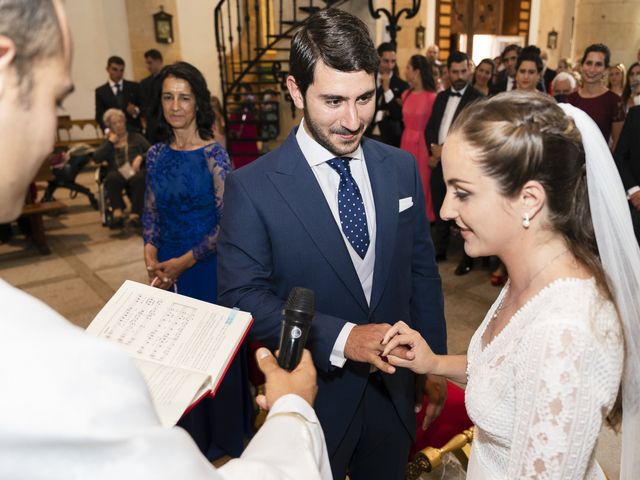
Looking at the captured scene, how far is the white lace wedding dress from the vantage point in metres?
1.02

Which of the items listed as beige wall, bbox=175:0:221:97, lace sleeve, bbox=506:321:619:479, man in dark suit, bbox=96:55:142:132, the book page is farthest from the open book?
beige wall, bbox=175:0:221:97

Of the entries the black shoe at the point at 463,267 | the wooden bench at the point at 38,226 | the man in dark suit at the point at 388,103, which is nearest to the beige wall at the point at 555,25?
the man in dark suit at the point at 388,103

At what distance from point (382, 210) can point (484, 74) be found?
14.6 ft

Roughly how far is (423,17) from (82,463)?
12569 millimetres

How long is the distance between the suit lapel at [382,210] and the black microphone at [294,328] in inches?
21.2

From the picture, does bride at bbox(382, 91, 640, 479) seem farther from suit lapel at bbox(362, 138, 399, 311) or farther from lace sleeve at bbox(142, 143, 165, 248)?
lace sleeve at bbox(142, 143, 165, 248)

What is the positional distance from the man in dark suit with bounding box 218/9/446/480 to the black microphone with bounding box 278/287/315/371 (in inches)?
14.4

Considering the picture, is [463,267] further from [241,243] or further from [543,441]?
[543,441]

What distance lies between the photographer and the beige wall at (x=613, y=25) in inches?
509

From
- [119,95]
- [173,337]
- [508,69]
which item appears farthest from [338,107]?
[119,95]

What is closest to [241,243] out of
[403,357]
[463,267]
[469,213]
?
[403,357]

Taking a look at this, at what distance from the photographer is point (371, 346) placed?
142cm

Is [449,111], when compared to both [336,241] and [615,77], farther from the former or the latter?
[336,241]

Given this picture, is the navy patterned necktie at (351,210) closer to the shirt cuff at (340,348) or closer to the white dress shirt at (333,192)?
the white dress shirt at (333,192)
